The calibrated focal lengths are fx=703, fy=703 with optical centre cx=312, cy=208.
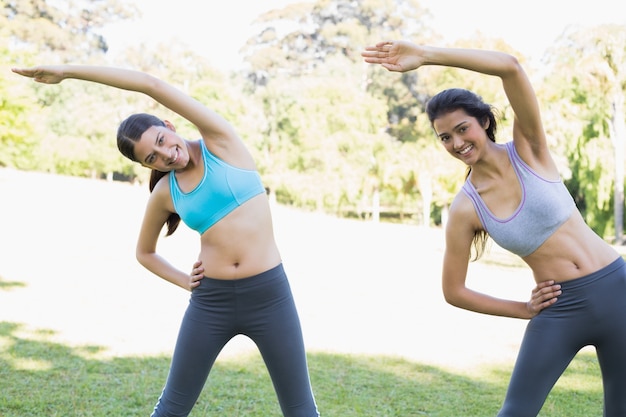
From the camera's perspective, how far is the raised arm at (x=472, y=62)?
2332 millimetres

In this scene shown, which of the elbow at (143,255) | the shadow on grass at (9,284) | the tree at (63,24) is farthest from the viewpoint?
the tree at (63,24)

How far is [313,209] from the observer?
33.6m

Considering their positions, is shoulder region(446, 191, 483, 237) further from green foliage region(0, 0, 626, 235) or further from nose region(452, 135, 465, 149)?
green foliage region(0, 0, 626, 235)

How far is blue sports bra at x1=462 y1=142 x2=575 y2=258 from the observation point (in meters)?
2.51

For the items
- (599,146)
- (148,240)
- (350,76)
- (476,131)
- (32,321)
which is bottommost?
Result: (32,321)

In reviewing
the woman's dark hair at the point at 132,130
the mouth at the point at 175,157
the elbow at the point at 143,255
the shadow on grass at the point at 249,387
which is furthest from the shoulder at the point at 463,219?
the shadow on grass at the point at 249,387

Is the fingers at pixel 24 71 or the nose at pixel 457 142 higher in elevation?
the fingers at pixel 24 71

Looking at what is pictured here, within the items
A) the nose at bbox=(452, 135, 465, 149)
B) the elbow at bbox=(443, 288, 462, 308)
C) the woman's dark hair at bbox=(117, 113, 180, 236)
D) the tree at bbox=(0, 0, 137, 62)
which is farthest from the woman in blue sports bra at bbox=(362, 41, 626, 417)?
the tree at bbox=(0, 0, 137, 62)

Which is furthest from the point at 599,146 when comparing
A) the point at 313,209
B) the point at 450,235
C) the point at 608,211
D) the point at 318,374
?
the point at 450,235

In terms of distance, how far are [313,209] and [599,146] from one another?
15369 millimetres

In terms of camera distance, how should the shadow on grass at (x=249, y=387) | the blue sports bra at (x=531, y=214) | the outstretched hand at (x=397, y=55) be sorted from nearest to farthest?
the outstretched hand at (x=397, y=55) < the blue sports bra at (x=531, y=214) < the shadow on grass at (x=249, y=387)

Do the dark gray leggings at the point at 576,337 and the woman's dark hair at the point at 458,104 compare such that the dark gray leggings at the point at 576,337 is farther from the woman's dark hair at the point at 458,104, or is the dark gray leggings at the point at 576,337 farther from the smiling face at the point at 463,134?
the woman's dark hair at the point at 458,104

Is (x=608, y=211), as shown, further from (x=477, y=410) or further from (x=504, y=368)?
(x=477, y=410)

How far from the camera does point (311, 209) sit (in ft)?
110
